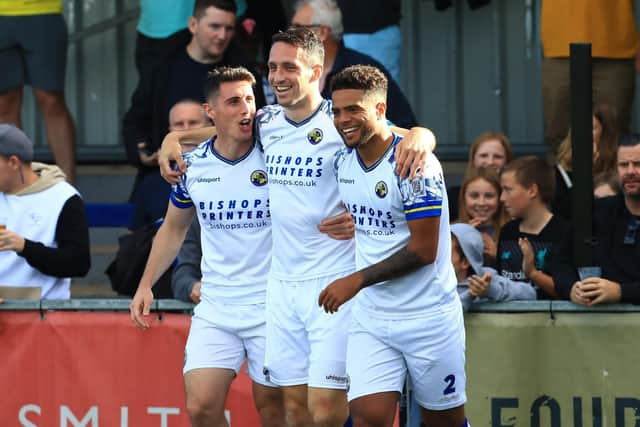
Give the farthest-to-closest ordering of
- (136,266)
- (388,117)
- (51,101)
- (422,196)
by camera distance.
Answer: (51,101) < (388,117) < (136,266) < (422,196)

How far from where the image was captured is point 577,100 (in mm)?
7562

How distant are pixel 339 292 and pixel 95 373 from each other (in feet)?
6.22

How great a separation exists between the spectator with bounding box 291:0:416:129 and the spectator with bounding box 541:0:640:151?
1622 millimetres

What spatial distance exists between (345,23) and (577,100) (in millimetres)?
3564

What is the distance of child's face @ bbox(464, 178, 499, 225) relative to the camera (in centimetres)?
929

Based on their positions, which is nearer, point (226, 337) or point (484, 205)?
point (226, 337)

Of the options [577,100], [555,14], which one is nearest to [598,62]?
[555,14]

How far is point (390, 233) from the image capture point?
7.34 meters

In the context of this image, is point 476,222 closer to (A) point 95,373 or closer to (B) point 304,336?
(B) point 304,336

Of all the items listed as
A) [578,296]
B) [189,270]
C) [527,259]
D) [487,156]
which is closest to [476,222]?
[487,156]

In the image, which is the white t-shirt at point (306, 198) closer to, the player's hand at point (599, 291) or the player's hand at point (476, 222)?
the player's hand at point (599, 291)

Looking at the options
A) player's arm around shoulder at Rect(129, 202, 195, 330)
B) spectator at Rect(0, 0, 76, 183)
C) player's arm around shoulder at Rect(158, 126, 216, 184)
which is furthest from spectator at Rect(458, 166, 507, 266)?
spectator at Rect(0, 0, 76, 183)

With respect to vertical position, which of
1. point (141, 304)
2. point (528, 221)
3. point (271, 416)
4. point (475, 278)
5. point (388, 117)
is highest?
point (388, 117)

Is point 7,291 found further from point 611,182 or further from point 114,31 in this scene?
point 114,31
